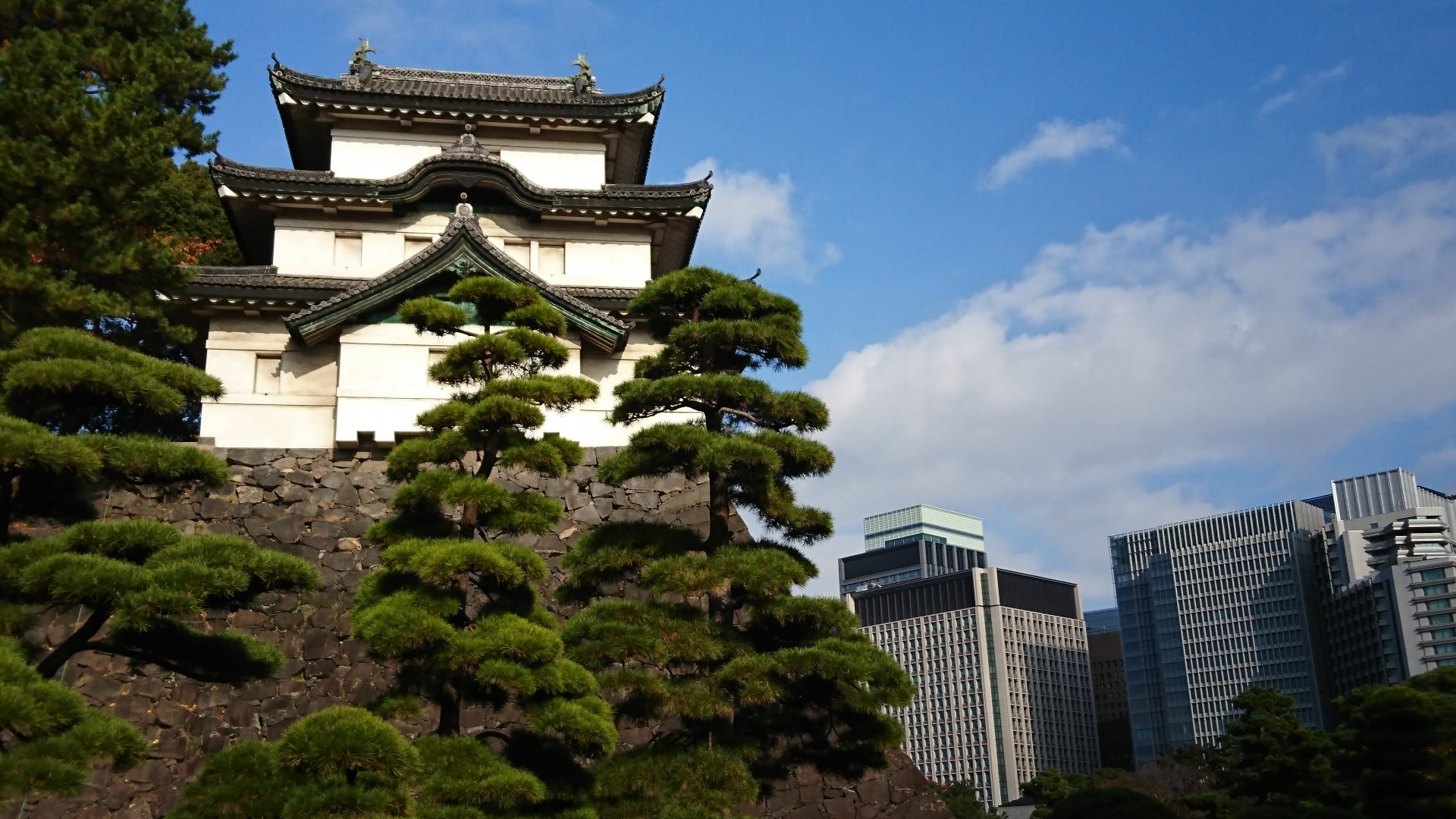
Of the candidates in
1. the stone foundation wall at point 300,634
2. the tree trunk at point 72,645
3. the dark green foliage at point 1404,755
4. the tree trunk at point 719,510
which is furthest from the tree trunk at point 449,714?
the dark green foliage at point 1404,755

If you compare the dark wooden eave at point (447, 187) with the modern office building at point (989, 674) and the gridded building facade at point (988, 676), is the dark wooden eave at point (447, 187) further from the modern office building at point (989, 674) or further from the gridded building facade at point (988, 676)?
the gridded building facade at point (988, 676)

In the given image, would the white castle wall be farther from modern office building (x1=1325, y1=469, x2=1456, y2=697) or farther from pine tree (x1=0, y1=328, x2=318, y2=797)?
modern office building (x1=1325, y1=469, x2=1456, y2=697)

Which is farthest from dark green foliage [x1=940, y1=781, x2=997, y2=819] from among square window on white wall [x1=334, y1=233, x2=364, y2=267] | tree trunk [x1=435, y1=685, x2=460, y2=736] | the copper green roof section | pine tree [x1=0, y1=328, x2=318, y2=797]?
pine tree [x1=0, y1=328, x2=318, y2=797]

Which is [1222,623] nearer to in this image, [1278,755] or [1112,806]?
[1278,755]

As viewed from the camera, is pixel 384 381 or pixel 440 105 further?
pixel 440 105

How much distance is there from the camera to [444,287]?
21.5 m

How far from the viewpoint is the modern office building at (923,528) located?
592 feet

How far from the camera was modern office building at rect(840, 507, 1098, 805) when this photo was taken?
11469 centimetres

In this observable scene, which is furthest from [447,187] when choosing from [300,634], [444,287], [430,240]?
[300,634]

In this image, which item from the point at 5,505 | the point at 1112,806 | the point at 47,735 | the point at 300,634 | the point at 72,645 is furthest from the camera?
the point at 300,634

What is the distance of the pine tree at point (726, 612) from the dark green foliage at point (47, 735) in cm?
447

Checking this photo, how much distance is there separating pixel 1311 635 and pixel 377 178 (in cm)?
9537

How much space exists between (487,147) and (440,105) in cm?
130

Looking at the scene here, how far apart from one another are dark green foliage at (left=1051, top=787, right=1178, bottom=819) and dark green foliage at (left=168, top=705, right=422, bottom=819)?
5975 millimetres
